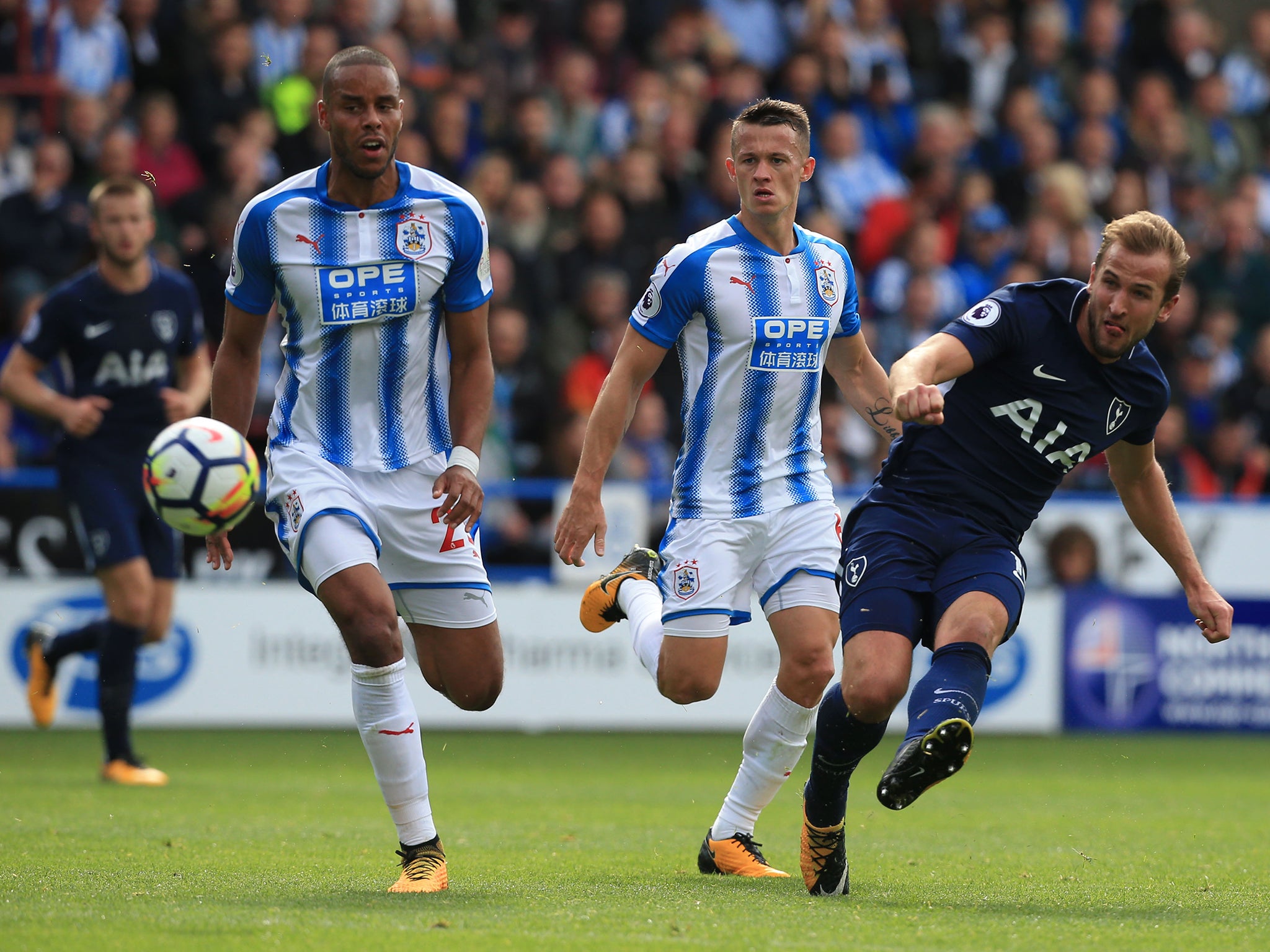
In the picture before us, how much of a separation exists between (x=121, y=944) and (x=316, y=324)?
2217 millimetres

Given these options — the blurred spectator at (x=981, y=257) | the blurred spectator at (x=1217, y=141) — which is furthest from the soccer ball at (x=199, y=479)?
the blurred spectator at (x=1217, y=141)

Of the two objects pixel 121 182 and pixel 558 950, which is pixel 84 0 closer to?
pixel 121 182

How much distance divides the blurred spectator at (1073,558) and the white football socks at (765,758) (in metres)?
6.76

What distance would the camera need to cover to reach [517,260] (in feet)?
45.3

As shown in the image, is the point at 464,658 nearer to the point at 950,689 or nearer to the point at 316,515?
the point at 316,515

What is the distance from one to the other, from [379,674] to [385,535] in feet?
1.70

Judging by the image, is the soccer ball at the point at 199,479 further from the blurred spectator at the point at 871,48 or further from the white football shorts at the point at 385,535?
the blurred spectator at the point at 871,48

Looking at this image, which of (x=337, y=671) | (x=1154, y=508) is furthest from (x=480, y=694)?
(x=337, y=671)

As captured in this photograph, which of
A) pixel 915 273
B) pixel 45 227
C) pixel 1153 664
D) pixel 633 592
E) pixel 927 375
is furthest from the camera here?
pixel 915 273

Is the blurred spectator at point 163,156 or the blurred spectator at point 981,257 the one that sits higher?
the blurred spectator at point 163,156

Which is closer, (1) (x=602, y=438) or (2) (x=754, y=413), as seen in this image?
(1) (x=602, y=438)

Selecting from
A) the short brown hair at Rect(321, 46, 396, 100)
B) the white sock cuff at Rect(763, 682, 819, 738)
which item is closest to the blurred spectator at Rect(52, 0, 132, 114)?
the short brown hair at Rect(321, 46, 396, 100)

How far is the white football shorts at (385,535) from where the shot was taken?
563 centimetres

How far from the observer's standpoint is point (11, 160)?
13219mm
